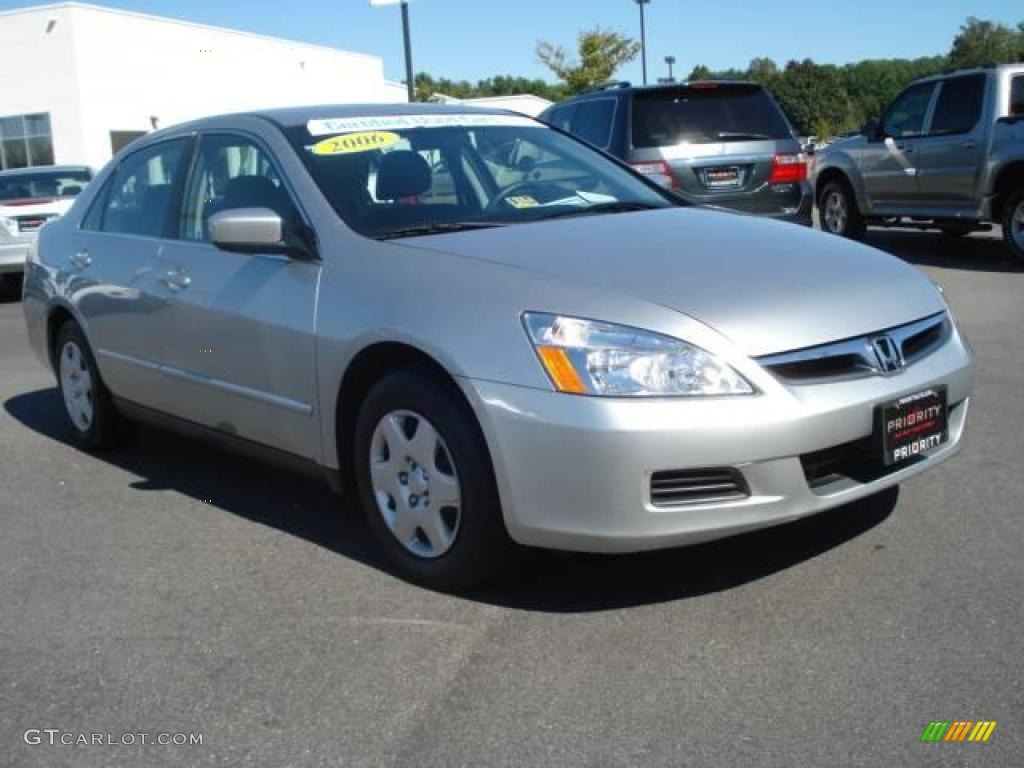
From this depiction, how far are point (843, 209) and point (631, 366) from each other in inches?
451

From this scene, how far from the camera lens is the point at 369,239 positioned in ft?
13.4

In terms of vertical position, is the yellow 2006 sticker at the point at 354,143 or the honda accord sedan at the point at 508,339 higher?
the yellow 2006 sticker at the point at 354,143

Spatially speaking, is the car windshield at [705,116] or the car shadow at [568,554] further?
the car windshield at [705,116]

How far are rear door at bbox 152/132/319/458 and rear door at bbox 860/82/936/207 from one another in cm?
935

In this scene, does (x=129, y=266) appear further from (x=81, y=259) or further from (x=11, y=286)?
(x=11, y=286)

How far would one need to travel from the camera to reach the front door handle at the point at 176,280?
480 cm

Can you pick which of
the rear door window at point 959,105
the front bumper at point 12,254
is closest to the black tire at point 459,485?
the rear door window at point 959,105

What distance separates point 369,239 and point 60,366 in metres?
2.80

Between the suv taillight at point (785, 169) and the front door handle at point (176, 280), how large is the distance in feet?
20.3

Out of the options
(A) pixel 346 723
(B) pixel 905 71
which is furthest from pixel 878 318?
(B) pixel 905 71

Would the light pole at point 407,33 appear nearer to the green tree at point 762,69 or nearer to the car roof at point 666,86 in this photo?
the car roof at point 666,86

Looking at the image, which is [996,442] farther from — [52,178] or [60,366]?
[52,178]

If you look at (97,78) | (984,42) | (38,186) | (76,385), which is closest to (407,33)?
(38,186)

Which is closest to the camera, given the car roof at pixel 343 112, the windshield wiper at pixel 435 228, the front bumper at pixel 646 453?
the front bumper at pixel 646 453
